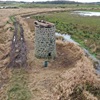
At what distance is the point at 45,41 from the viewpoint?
2884 centimetres

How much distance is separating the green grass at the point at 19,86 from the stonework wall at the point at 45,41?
13.2 ft

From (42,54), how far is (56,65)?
8.51 feet

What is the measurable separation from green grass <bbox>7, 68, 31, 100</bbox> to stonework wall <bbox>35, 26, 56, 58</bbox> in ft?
13.2

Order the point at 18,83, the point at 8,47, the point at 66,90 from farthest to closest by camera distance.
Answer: the point at 8,47
the point at 18,83
the point at 66,90

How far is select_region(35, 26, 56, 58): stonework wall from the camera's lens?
2878 cm

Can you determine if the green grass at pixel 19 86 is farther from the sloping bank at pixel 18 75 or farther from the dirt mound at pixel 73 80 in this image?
the dirt mound at pixel 73 80

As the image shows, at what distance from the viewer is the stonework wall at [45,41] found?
28.8 meters

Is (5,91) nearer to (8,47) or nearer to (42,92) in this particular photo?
(42,92)

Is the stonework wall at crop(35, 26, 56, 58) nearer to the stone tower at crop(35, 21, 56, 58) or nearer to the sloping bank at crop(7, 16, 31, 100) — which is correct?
the stone tower at crop(35, 21, 56, 58)

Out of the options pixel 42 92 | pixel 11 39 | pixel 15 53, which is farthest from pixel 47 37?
pixel 11 39

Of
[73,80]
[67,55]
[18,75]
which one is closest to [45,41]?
[67,55]

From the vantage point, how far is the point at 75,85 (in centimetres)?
2081

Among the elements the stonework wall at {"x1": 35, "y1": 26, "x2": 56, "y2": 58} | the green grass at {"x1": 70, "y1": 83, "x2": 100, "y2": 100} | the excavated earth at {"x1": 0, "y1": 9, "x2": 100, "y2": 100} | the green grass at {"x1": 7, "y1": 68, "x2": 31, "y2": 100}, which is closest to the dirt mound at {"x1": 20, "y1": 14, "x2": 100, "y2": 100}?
the excavated earth at {"x1": 0, "y1": 9, "x2": 100, "y2": 100}

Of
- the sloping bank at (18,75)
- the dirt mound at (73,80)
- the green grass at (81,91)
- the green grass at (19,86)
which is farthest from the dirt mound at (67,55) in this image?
the green grass at (81,91)
